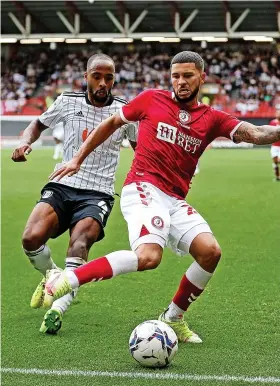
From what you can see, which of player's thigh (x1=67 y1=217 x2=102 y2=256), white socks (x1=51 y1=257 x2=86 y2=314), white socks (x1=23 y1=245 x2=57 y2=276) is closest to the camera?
white socks (x1=51 y1=257 x2=86 y2=314)

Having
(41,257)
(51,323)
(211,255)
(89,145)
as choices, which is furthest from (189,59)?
(51,323)

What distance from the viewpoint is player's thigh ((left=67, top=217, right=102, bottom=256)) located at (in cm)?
667

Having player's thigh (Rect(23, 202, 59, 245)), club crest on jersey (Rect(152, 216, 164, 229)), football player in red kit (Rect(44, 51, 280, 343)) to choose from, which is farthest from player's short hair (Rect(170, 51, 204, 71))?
player's thigh (Rect(23, 202, 59, 245))

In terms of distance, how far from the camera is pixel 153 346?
539 centimetres

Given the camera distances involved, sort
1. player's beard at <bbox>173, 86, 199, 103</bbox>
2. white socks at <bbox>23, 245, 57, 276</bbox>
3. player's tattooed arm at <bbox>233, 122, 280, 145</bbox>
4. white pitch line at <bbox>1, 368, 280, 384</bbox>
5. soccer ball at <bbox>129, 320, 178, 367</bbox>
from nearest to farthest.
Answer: white pitch line at <bbox>1, 368, 280, 384</bbox> < soccer ball at <bbox>129, 320, 178, 367</bbox> < player's tattooed arm at <bbox>233, 122, 280, 145</bbox> < player's beard at <bbox>173, 86, 199, 103</bbox> < white socks at <bbox>23, 245, 57, 276</bbox>

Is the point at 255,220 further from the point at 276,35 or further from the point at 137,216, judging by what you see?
the point at 276,35

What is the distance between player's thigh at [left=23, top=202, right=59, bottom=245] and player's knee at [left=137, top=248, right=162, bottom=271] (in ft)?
4.83

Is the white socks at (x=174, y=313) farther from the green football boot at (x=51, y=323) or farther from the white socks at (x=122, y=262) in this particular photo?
the white socks at (x=122, y=262)

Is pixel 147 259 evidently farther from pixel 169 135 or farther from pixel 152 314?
pixel 152 314

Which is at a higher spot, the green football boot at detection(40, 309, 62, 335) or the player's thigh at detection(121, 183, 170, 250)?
the player's thigh at detection(121, 183, 170, 250)

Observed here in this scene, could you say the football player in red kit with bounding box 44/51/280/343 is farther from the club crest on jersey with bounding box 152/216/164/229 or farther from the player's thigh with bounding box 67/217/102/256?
the player's thigh with bounding box 67/217/102/256

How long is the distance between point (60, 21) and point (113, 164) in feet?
133

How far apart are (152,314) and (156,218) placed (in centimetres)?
165

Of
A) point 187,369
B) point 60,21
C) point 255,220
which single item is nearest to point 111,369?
point 187,369
